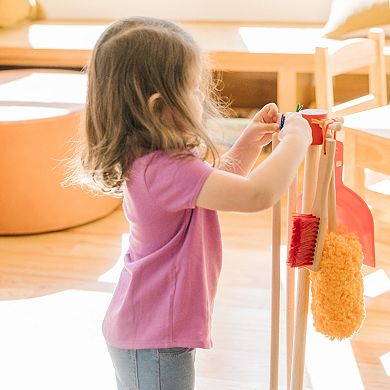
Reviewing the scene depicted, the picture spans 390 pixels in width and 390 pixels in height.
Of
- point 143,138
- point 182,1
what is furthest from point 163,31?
point 182,1

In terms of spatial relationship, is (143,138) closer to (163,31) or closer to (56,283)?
(163,31)

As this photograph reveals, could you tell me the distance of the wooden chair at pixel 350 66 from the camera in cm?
222

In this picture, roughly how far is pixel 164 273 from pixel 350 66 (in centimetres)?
127

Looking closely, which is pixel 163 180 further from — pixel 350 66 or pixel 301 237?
pixel 350 66

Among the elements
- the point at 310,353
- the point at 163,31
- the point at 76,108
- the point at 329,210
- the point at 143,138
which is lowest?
the point at 310,353

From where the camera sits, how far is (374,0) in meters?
3.10

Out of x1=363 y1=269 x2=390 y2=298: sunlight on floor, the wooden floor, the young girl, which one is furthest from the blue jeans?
x1=363 y1=269 x2=390 y2=298: sunlight on floor

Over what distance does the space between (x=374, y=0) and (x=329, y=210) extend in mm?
2103

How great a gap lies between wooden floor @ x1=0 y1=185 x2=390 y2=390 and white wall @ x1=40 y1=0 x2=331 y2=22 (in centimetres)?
120

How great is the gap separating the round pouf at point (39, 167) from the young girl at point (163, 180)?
1.48 m

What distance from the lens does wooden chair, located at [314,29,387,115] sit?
222 cm

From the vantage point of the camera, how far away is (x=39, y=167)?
274 cm

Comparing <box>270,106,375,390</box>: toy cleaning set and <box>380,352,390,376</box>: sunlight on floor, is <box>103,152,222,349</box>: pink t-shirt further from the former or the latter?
<box>380,352,390,376</box>: sunlight on floor

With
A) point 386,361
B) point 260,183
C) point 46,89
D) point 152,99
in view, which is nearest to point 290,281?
point 260,183
